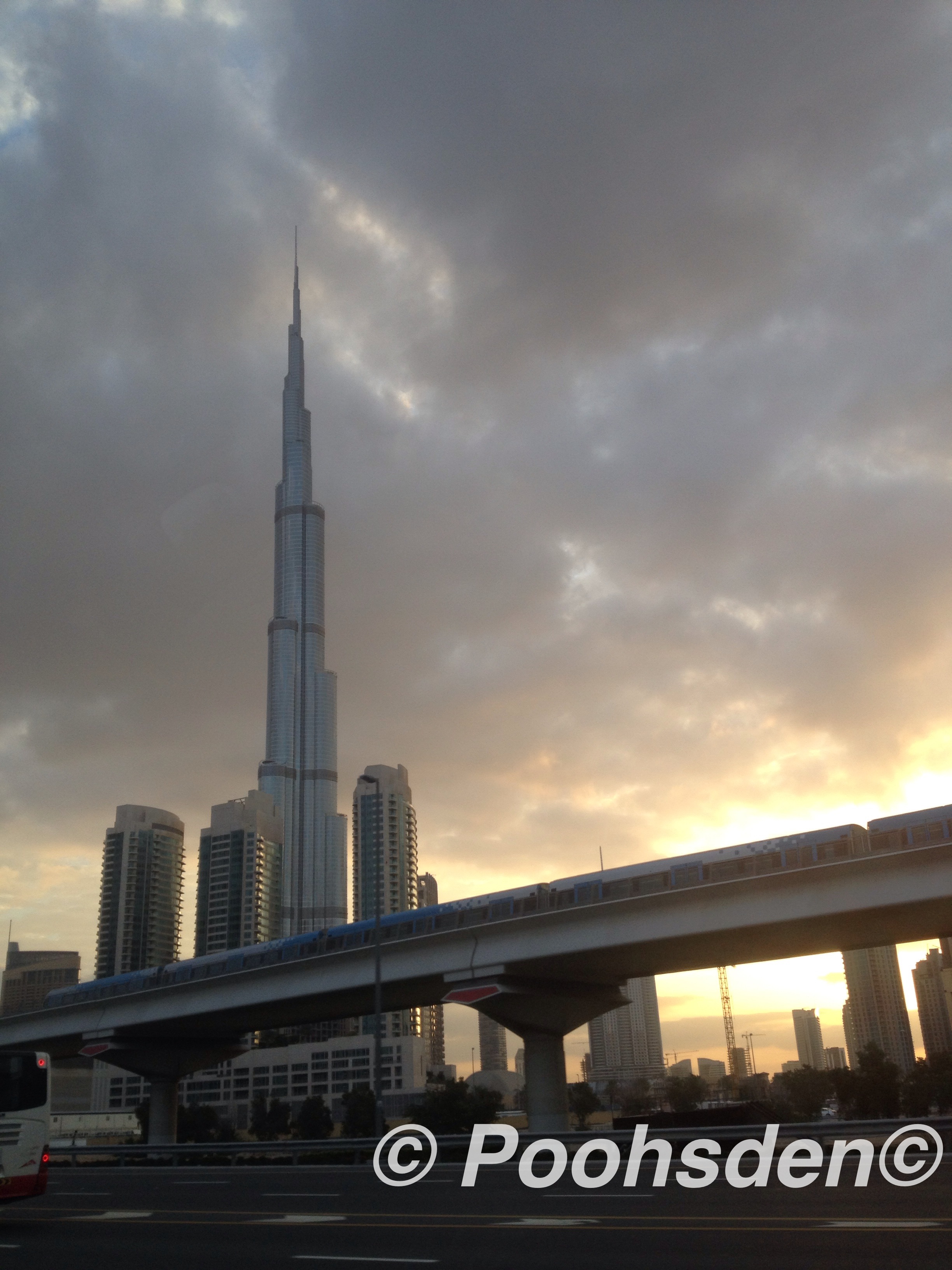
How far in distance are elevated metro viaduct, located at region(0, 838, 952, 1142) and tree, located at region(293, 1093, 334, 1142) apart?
6397cm

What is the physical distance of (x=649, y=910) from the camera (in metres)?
47.2

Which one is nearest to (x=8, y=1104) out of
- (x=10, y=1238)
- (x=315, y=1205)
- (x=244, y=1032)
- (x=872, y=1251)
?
(x=10, y=1238)

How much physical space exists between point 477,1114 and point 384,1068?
325 feet

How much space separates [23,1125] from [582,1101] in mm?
143243

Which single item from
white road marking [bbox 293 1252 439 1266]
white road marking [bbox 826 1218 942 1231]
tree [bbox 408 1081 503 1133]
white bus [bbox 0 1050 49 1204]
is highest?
white bus [bbox 0 1050 49 1204]

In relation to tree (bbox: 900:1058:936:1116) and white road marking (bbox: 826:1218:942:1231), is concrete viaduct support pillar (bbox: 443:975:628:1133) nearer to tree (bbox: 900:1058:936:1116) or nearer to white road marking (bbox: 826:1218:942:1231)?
white road marking (bbox: 826:1218:942:1231)

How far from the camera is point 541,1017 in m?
55.4

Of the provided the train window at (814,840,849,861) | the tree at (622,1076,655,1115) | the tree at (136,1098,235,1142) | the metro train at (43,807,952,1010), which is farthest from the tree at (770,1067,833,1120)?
the train window at (814,840,849,861)

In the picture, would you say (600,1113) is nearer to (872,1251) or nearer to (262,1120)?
(262,1120)

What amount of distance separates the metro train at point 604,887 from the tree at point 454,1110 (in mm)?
40799

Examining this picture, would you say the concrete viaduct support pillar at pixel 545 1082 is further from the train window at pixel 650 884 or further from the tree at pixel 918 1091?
the tree at pixel 918 1091

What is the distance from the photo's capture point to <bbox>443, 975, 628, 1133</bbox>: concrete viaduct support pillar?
172 ft

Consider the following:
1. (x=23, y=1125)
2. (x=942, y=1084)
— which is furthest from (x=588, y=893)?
(x=942, y=1084)

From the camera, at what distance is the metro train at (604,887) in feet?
135
